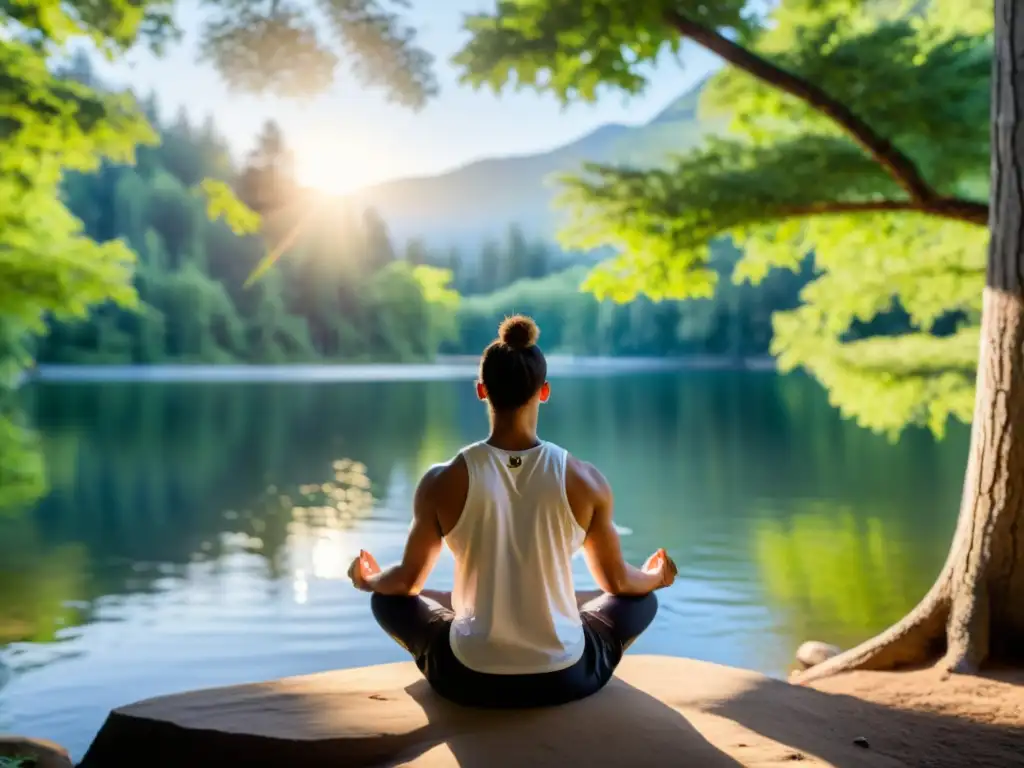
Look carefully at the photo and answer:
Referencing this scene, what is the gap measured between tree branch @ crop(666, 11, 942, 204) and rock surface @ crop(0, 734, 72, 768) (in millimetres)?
4157

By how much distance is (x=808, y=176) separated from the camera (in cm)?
552

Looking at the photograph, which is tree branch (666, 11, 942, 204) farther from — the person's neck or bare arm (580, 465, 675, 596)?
the person's neck

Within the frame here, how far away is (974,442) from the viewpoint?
140 inches

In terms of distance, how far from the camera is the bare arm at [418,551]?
8.10 feet

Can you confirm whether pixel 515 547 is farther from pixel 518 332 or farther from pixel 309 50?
pixel 309 50

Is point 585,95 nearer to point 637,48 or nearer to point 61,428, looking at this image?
point 637,48

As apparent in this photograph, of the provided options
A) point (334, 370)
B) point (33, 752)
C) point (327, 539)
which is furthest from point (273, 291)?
point (33, 752)

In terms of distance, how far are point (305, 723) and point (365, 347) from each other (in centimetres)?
4196

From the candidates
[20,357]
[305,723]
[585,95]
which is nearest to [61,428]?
[20,357]

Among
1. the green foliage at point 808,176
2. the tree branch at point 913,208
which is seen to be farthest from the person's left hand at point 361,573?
the tree branch at point 913,208

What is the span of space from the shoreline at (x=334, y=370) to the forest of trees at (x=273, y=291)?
447mm

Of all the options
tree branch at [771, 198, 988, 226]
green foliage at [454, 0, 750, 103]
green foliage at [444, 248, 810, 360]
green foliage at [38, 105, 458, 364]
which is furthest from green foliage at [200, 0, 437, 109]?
green foliage at [38, 105, 458, 364]

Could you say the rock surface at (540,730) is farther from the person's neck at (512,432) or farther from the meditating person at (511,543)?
the person's neck at (512,432)

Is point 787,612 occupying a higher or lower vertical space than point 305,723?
lower
